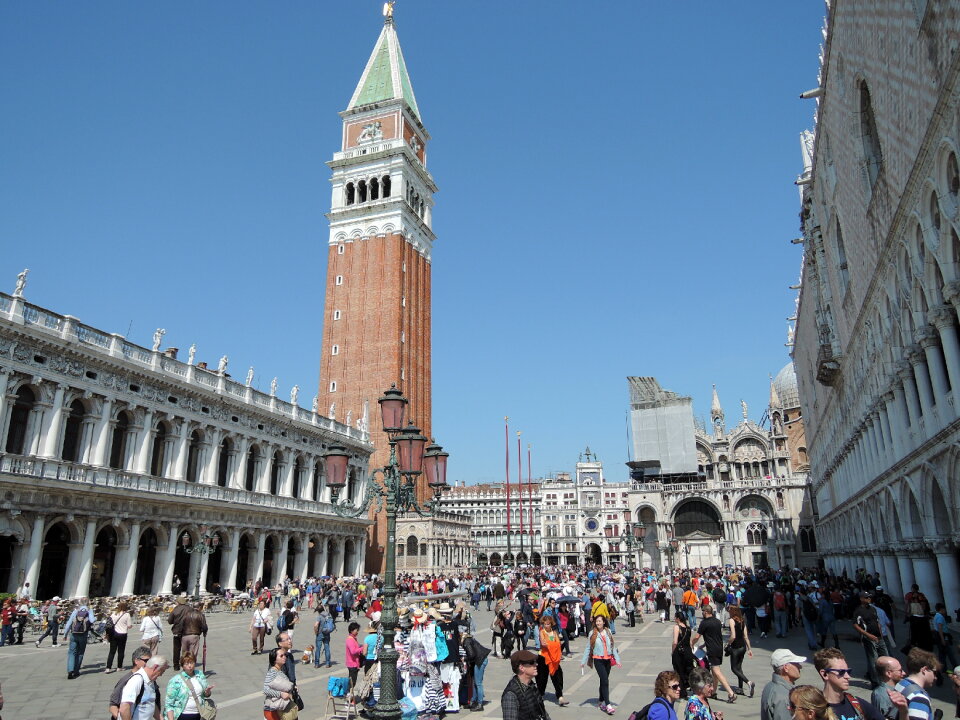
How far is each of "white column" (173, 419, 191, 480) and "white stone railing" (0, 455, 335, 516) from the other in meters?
0.40

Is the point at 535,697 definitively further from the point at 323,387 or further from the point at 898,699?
the point at 323,387

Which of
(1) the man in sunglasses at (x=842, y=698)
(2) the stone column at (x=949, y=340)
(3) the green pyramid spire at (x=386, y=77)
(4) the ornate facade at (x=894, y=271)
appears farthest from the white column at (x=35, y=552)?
(3) the green pyramid spire at (x=386, y=77)

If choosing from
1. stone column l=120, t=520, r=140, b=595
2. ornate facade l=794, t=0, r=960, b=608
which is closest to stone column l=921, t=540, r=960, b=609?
ornate facade l=794, t=0, r=960, b=608

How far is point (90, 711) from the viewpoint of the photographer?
1033 centimetres

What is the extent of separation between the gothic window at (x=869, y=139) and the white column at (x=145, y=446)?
27240 mm

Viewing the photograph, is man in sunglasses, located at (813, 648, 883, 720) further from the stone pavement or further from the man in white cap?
the stone pavement

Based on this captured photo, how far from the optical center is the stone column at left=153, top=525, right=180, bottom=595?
1123 inches

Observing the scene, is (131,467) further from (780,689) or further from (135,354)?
(780,689)

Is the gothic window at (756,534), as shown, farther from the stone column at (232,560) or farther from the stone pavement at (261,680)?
the stone pavement at (261,680)

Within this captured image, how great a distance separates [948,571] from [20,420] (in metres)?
28.2

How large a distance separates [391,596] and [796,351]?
49533mm

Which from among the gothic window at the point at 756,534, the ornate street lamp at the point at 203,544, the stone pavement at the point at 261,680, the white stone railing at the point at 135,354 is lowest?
the stone pavement at the point at 261,680

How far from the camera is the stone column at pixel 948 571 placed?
16312 millimetres

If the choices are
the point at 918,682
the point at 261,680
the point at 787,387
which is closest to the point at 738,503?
the point at 787,387
